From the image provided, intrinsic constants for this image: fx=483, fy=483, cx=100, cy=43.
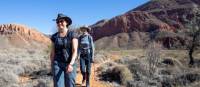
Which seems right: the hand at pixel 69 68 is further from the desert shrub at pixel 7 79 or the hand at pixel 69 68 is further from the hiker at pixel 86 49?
the desert shrub at pixel 7 79

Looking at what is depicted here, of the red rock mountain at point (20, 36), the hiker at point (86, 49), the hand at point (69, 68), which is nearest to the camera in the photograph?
the hand at point (69, 68)

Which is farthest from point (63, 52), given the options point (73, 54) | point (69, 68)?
point (69, 68)

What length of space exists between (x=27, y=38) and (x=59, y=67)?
410 ft

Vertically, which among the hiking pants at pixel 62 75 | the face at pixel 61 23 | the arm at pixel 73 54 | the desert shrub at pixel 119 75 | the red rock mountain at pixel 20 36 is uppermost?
the red rock mountain at pixel 20 36

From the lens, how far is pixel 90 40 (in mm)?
13930

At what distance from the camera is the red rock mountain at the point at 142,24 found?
4739 inches

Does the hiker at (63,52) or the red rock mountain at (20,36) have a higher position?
the red rock mountain at (20,36)

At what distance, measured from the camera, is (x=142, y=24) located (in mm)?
128250

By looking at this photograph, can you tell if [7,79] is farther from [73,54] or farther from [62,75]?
[73,54]

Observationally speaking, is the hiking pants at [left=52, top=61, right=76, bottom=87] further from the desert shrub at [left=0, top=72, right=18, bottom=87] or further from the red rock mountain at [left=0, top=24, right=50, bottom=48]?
the red rock mountain at [left=0, top=24, right=50, bottom=48]

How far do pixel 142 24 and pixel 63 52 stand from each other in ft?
393

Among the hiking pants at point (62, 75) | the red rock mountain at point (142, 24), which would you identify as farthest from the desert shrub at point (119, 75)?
the red rock mountain at point (142, 24)

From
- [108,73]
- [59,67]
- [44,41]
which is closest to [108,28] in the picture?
[44,41]

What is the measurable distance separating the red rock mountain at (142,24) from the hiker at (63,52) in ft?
342
